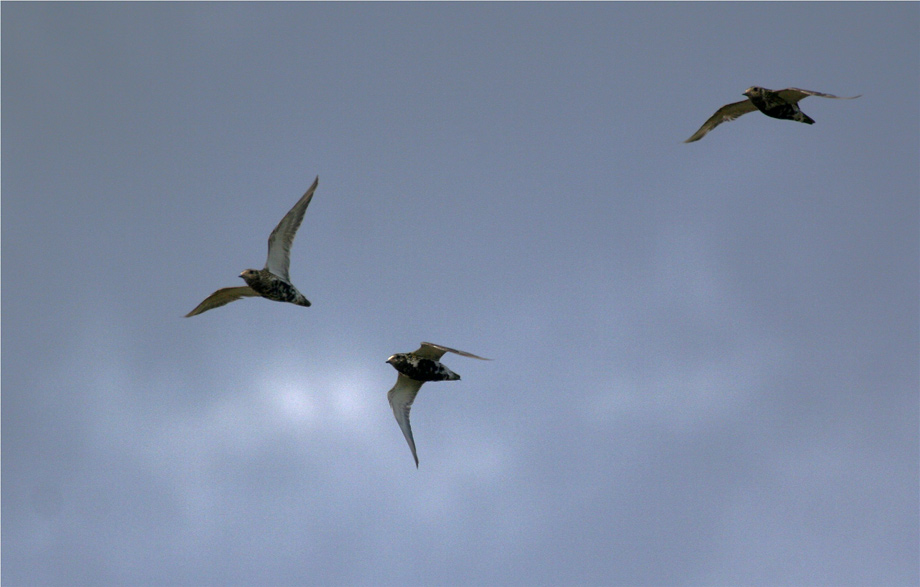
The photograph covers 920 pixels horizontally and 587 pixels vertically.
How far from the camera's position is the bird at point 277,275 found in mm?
40094

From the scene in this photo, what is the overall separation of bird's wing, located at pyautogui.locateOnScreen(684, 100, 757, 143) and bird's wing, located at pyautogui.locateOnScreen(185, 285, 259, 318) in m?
24.6

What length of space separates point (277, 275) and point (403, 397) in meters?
8.70

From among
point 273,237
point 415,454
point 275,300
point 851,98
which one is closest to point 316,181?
point 273,237

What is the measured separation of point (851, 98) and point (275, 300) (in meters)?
26.7

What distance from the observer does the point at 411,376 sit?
4294 centimetres

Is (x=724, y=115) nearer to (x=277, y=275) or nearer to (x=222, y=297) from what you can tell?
(x=277, y=275)

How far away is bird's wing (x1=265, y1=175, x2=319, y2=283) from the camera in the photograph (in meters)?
39.8

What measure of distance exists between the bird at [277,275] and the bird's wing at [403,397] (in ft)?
19.8

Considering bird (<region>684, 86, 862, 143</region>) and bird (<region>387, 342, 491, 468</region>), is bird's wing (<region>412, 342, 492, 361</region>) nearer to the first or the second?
bird (<region>387, 342, 491, 468</region>)

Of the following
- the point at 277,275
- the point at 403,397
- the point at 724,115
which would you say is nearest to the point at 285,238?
the point at 277,275

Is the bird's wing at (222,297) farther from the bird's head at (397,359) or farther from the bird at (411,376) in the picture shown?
the bird at (411,376)

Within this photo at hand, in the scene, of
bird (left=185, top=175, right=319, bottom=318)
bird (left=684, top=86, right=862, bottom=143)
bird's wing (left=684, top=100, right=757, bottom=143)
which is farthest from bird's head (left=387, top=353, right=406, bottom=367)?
bird (left=684, top=86, right=862, bottom=143)

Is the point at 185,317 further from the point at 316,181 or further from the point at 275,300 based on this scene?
the point at 316,181

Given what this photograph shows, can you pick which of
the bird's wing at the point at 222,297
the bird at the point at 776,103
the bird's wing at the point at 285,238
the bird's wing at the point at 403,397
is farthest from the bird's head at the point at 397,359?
the bird at the point at 776,103
